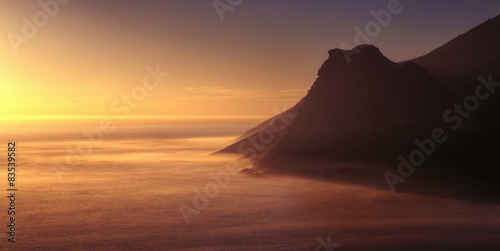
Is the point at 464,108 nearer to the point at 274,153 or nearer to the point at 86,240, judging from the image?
the point at 274,153

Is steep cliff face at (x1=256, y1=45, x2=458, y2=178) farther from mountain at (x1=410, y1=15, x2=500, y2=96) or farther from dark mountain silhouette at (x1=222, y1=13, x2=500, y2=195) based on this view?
mountain at (x1=410, y1=15, x2=500, y2=96)

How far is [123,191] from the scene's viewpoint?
5741 centimetres

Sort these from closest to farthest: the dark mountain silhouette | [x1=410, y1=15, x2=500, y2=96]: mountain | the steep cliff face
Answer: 1. the dark mountain silhouette
2. the steep cliff face
3. [x1=410, y1=15, x2=500, y2=96]: mountain

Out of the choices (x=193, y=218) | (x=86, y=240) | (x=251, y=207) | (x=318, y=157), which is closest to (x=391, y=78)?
(x=318, y=157)

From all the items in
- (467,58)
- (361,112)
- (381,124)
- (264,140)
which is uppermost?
(467,58)

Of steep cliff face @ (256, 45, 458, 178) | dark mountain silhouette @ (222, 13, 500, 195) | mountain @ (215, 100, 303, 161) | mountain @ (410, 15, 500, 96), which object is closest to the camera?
dark mountain silhouette @ (222, 13, 500, 195)

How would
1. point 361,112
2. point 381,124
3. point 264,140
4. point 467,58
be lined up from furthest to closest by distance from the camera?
point 264,140
point 467,58
point 361,112
point 381,124

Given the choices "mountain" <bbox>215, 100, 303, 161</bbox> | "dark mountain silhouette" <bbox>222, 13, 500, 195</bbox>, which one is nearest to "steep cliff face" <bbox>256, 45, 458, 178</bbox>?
"dark mountain silhouette" <bbox>222, 13, 500, 195</bbox>

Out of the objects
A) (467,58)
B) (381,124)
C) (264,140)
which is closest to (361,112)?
(381,124)

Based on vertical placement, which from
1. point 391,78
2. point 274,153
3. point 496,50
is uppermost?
point 496,50

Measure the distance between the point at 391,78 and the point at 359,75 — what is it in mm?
5781

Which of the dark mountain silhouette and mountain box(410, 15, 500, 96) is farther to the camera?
mountain box(410, 15, 500, 96)

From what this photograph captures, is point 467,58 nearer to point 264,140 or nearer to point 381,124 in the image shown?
point 381,124

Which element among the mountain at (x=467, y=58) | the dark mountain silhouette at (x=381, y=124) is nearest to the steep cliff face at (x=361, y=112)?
the dark mountain silhouette at (x=381, y=124)
